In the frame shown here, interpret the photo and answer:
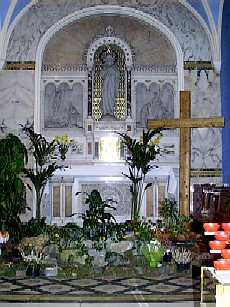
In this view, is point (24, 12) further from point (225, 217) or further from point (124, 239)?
point (225, 217)

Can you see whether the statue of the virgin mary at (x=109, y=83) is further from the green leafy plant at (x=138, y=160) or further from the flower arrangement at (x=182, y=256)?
the flower arrangement at (x=182, y=256)

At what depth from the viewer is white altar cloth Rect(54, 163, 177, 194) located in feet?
45.5

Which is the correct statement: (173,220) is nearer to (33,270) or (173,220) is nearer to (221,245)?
(33,270)

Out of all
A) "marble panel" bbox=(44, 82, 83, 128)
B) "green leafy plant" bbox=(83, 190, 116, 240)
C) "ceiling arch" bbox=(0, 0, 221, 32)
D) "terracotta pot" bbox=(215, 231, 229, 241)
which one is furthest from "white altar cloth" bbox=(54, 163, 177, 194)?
"terracotta pot" bbox=(215, 231, 229, 241)

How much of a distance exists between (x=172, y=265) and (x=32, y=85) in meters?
7.67

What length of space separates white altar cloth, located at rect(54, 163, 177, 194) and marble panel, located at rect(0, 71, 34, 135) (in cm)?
196

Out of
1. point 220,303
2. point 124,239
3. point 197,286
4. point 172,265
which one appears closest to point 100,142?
point 124,239

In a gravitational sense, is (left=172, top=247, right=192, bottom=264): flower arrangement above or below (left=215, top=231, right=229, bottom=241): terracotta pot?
below

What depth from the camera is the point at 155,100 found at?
15.4m

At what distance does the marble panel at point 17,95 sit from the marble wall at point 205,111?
165 inches

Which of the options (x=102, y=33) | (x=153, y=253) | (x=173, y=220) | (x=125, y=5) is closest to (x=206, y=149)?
(x=173, y=220)

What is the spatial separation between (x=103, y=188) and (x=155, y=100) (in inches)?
119

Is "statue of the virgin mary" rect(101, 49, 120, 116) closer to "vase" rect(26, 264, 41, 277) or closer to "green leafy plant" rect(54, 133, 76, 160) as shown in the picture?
"green leafy plant" rect(54, 133, 76, 160)

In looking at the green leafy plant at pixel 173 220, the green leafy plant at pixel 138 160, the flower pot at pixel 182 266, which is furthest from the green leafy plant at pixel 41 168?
the flower pot at pixel 182 266
